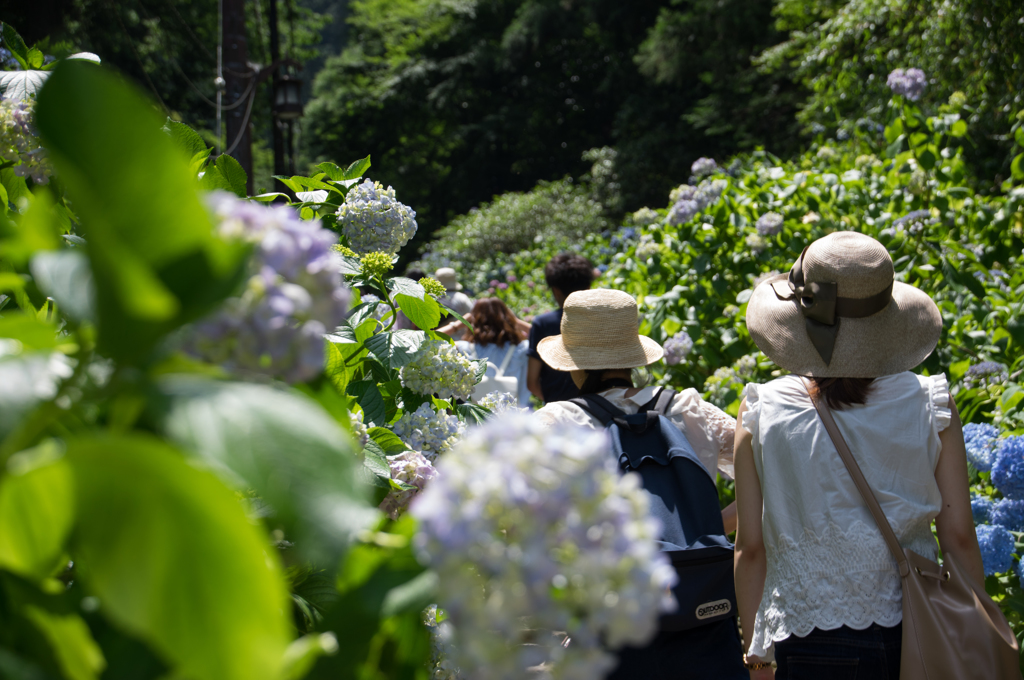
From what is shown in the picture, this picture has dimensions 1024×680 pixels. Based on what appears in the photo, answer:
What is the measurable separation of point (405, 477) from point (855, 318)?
130 cm

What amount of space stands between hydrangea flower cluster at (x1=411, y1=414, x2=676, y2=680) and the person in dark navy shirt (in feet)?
11.5

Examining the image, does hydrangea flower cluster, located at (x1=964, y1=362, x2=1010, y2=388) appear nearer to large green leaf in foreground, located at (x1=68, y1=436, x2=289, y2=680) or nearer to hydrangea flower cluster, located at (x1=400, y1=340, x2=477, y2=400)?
hydrangea flower cluster, located at (x1=400, y1=340, x2=477, y2=400)

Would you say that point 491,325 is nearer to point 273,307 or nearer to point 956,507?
point 956,507

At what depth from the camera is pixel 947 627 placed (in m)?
1.61

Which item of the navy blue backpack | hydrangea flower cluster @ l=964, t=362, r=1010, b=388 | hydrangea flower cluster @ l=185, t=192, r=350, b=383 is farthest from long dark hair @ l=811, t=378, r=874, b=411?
hydrangea flower cluster @ l=185, t=192, r=350, b=383

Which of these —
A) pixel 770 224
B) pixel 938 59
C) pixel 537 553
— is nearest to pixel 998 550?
pixel 537 553

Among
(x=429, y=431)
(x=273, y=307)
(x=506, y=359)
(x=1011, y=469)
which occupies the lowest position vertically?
(x=506, y=359)

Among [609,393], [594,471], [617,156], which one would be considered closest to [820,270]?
[609,393]

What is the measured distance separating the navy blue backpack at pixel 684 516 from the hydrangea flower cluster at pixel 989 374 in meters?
1.70

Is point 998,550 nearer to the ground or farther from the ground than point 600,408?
nearer to the ground

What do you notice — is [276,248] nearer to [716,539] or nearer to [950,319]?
[716,539]

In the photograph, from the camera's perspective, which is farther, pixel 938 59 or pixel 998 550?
pixel 938 59

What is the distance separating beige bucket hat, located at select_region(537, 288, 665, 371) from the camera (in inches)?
91.5

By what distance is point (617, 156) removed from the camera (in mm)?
17703
